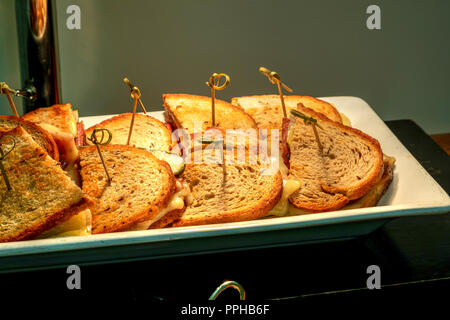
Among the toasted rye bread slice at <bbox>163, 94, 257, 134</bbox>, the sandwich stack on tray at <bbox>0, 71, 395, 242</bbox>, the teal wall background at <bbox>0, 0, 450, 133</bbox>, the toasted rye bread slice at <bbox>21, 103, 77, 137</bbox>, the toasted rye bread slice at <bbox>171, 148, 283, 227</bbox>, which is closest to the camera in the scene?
the sandwich stack on tray at <bbox>0, 71, 395, 242</bbox>

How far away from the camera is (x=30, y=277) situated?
1.45 m

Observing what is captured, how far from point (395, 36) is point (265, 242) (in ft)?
6.13

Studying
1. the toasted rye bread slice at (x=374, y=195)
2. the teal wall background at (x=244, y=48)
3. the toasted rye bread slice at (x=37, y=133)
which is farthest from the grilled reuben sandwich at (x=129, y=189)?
the teal wall background at (x=244, y=48)

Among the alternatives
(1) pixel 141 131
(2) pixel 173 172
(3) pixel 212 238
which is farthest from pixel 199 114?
(3) pixel 212 238

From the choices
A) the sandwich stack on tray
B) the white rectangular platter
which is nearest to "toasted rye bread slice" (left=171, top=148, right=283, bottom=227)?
the sandwich stack on tray

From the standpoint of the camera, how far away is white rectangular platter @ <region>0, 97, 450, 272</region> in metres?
1.32

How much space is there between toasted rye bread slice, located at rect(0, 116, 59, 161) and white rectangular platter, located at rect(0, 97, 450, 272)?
347mm

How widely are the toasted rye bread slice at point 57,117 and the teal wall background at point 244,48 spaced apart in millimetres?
796

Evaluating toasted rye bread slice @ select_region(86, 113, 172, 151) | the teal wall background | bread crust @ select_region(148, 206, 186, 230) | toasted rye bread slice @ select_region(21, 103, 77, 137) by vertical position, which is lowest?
bread crust @ select_region(148, 206, 186, 230)

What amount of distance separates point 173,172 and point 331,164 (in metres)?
0.53

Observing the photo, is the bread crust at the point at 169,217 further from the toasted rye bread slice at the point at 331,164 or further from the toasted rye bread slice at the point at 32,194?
the toasted rye bread slice at the point at 331,164

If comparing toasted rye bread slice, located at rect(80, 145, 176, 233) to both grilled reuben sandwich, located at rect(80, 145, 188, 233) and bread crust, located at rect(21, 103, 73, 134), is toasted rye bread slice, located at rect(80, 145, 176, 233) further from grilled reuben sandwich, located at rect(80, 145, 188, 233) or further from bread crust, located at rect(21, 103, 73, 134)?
bread crust, located at rect(21, 103, 73, 134)

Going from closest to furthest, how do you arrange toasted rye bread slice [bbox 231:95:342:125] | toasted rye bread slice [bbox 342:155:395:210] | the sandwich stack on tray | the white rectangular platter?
the white rectangular platter, the sandwich stack on tray, toasted rye bread slice [bbox 342:155:395:210], toasted rye bread slice [bbox 231:95:342:125]

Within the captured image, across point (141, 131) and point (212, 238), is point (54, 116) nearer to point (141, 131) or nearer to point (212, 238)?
point (141, 131)
